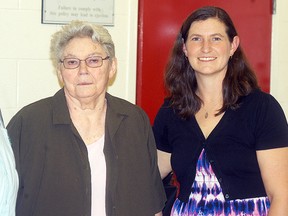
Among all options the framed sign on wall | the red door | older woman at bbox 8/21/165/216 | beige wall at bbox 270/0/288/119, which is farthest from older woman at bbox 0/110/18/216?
beige wall at bbox 270/0/288/119

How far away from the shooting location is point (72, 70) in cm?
Result: 201

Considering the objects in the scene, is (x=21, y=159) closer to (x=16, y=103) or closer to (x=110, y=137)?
(x=110, y=137)

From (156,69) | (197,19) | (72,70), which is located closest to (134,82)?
(156,69)

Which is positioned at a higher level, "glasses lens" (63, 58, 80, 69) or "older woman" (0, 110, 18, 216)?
"glasses lens" (63, 58, 80, 69)

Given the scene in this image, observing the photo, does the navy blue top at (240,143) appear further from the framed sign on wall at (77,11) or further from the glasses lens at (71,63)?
the framed sign on wall at (77,11)

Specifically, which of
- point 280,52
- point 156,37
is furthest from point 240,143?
point 280,52

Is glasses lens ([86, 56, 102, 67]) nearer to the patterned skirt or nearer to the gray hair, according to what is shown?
the gray hair

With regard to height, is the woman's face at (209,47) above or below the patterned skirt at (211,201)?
above

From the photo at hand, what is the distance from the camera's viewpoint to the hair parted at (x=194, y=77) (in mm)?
2238

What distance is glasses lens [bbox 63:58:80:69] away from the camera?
2.00 metres

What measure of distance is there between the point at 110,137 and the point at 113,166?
4.8 inches

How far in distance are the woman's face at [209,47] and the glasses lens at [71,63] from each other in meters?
0.55

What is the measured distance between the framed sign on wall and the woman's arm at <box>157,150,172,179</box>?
2.76 ft

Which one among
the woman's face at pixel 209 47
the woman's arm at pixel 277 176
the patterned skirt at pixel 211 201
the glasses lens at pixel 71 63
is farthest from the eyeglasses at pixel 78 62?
the woman's arm at pixel 277 176
